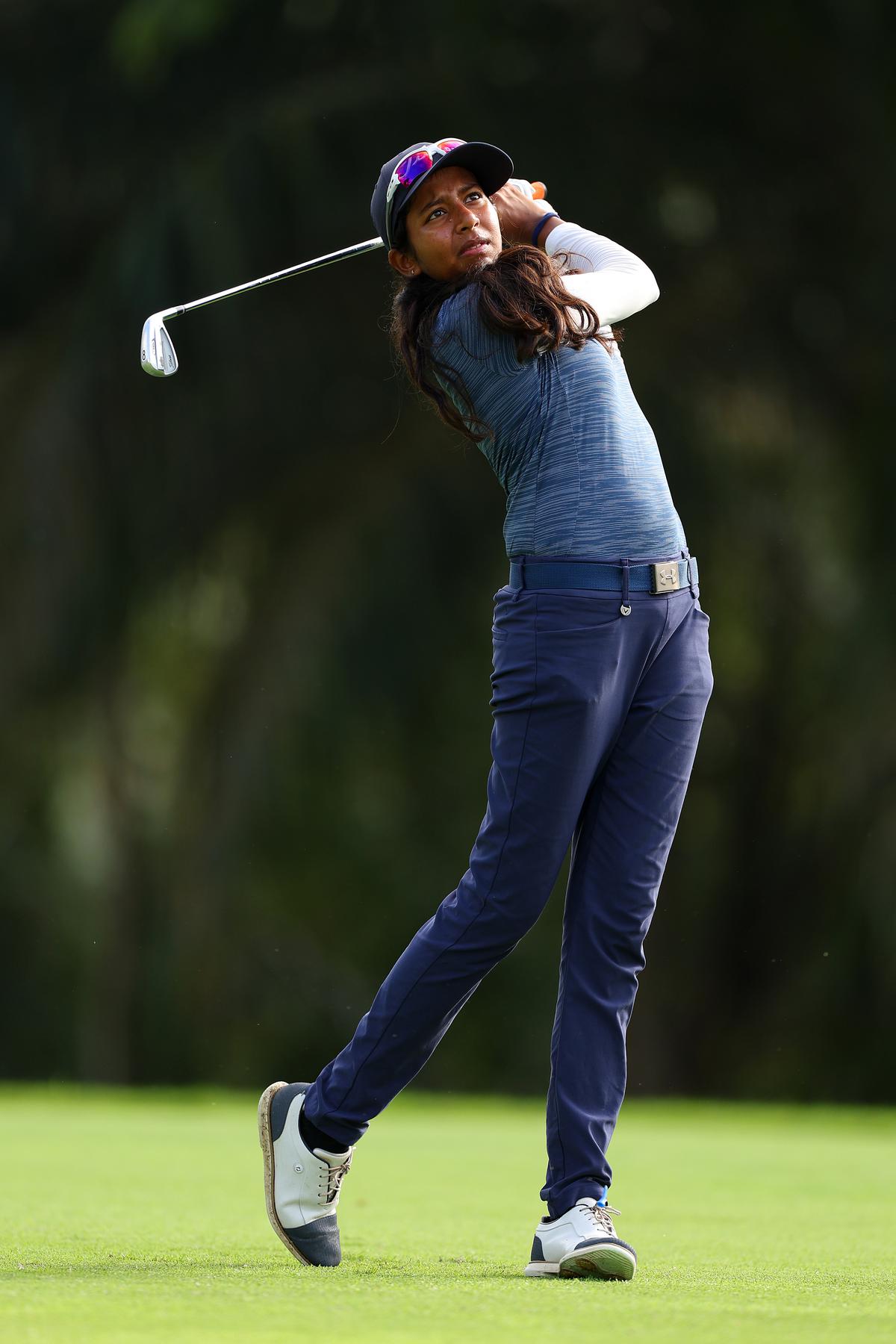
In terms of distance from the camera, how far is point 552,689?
117 inches

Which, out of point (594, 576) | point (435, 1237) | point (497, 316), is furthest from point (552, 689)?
point (435, 1237)

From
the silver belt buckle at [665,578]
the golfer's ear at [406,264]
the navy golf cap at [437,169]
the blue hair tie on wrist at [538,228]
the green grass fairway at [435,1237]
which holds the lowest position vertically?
the green grass fairway at [435,1237]

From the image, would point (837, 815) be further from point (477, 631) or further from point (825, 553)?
point (477, 631)

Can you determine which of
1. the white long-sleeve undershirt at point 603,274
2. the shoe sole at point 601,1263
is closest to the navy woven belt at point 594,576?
the white long-sleeve undershirt at point 603,274

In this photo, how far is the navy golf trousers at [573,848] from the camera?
299 cm

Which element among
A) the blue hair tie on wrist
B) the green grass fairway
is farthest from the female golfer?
the green grass fairway

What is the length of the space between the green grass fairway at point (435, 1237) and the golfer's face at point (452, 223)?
57.7 inches

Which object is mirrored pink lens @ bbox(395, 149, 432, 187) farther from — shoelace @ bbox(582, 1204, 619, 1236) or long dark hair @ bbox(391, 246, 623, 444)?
shoelace @ bbox(582, 1204, 619, 1236)

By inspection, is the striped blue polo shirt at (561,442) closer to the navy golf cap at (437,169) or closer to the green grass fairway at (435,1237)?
the navy golf cap at (437,169)

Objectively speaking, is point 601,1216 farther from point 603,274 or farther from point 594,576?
point 603,274

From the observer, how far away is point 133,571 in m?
10.3

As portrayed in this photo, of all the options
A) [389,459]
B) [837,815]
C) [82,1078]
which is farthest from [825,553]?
[82,1078]

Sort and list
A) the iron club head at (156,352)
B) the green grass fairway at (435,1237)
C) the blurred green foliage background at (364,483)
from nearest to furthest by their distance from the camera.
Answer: the green grass fairway at (435,1237)
the iron club head at (156,352)
the blurred green foliage background at (364,483)

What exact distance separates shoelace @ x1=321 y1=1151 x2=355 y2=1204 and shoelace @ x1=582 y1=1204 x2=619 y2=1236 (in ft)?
1.17
